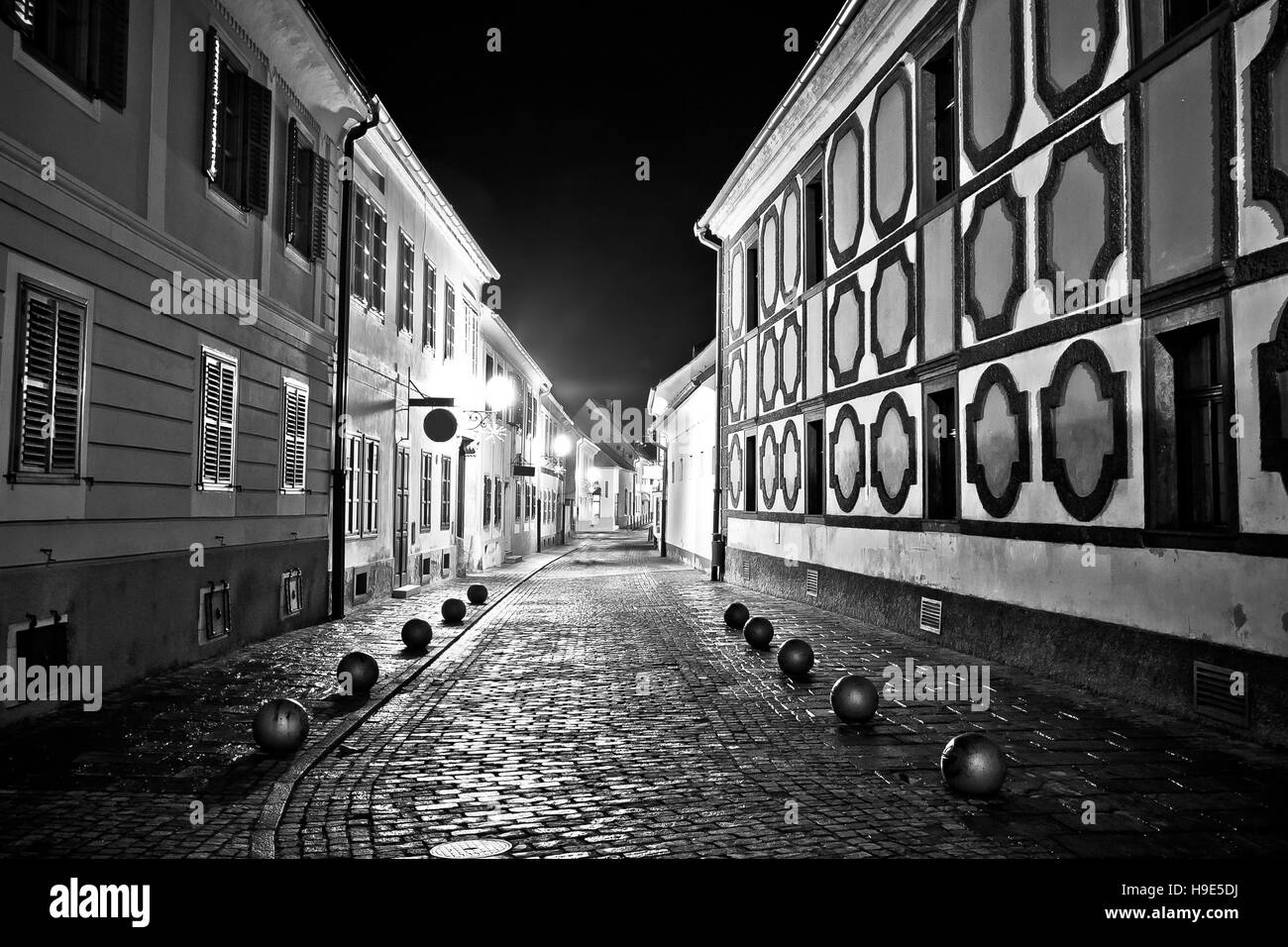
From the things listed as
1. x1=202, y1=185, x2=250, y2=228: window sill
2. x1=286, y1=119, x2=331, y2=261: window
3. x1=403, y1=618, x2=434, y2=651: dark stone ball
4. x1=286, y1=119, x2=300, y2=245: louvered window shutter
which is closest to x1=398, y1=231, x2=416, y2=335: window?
x1=286, y1=119, x2=331, y2=261: window

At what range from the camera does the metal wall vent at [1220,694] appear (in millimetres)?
6891

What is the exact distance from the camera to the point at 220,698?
852 centimetres

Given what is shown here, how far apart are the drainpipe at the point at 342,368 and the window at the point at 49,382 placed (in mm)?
6976

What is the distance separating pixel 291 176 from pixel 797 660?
9.94 meters

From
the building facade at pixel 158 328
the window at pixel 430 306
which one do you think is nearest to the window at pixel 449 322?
the window at pixel 430 306

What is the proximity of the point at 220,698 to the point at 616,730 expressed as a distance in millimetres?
3849

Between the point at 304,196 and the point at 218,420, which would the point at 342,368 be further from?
the point at 218,420

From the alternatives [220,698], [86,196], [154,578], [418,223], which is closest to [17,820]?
[220,698]

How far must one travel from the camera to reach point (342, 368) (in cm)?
1553

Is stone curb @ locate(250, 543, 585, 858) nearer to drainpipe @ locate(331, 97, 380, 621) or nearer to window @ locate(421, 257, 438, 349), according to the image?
drainpipe @ locate(331, 97, 380, 621)

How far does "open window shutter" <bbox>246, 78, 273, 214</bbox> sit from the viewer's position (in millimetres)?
12008

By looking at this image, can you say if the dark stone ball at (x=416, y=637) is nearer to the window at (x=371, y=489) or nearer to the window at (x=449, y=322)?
the window at (x=371, y=489)

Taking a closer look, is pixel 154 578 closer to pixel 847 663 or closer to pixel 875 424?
pixel 847 663

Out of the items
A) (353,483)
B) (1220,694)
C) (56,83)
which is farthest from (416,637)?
(1220,694)
